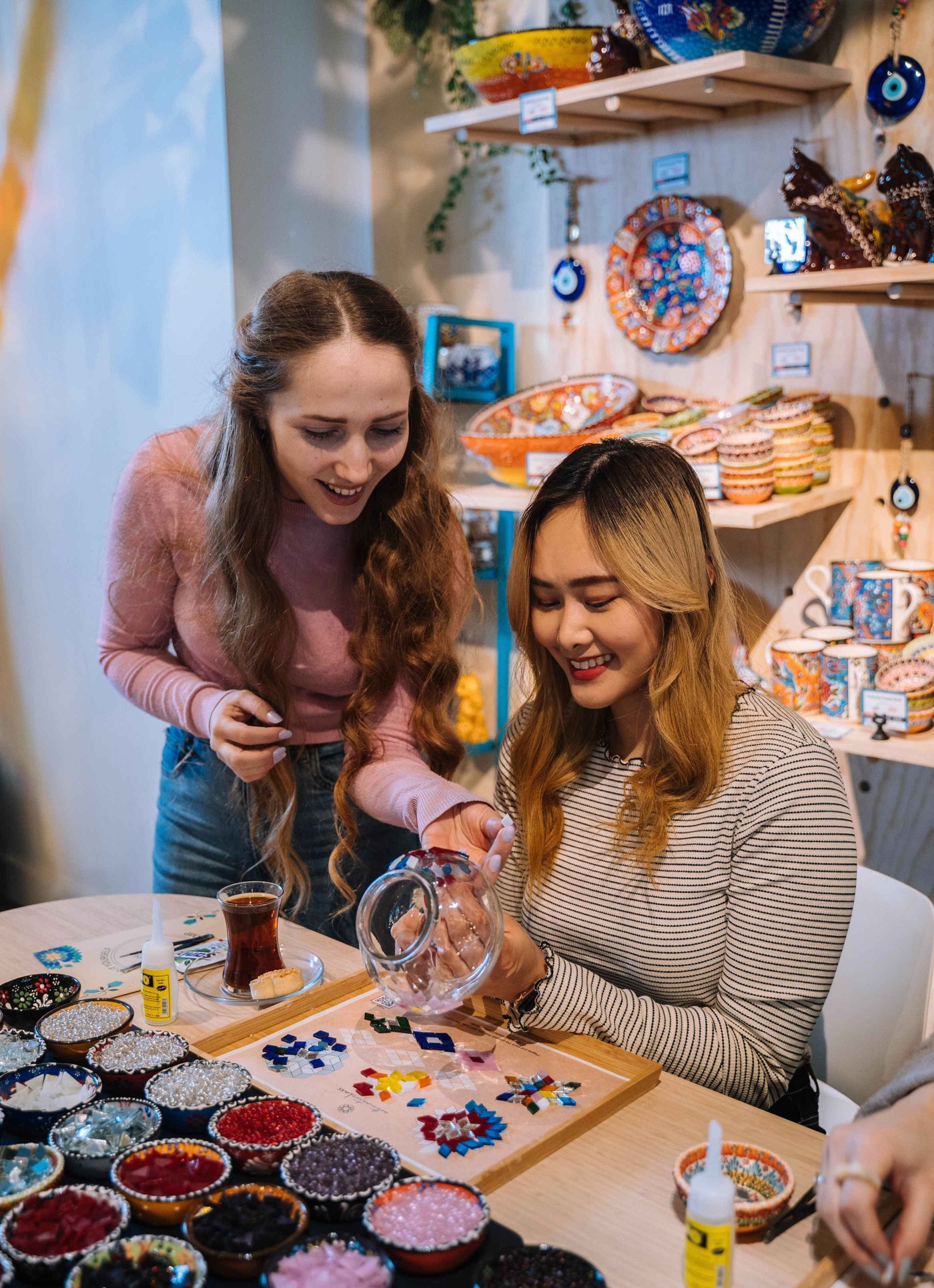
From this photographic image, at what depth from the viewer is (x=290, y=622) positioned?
1.78m

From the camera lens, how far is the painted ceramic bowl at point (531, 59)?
2.45m

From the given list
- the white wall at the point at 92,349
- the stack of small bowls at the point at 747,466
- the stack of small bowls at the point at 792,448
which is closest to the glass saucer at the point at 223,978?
the stack of small bowls at the point at 747,466

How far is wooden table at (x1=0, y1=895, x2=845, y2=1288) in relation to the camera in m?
0.96

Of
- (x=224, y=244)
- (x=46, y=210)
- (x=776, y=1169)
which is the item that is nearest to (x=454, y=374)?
(x=224, y=244)

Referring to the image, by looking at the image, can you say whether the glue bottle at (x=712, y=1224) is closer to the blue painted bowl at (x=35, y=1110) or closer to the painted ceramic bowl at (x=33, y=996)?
the blue painted bowl at (x=35, y=1110)

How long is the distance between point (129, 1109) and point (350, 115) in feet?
8.58

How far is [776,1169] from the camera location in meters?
1.04

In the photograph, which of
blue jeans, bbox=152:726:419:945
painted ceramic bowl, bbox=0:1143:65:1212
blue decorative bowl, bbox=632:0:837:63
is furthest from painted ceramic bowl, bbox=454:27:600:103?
painted ceramic bowl, bbox=0:1143:65:1212

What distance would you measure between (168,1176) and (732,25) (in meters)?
2.05

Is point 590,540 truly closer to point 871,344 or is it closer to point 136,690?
point 136,690

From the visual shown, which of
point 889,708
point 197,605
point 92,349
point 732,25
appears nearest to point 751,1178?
point 197,605

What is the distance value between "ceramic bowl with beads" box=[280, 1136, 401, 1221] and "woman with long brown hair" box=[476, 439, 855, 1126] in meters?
0.28

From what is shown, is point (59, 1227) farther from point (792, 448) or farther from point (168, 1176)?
point (792, 448)

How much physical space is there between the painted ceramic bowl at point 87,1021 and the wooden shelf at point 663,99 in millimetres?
1795
